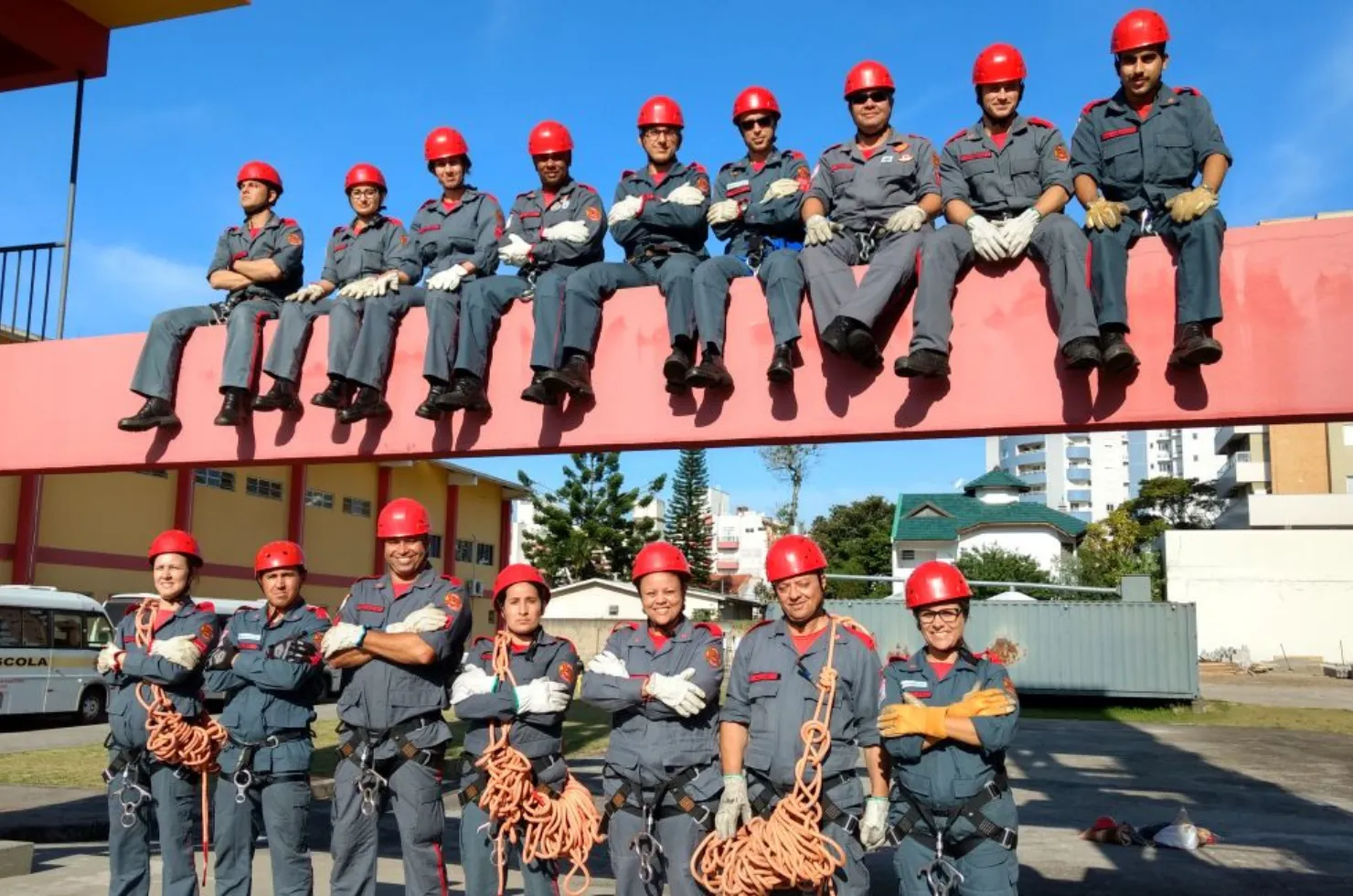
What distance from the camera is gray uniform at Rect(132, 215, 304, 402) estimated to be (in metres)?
6.91

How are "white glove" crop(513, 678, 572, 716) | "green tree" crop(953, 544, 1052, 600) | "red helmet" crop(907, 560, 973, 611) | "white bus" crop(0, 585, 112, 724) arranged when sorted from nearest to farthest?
"red helmet" crop(907, 560, 973, 611) < "white glove" crop(513, 678, 572, 716) < "white bus" crop(0, 585, 112, 724) < "green tree" crop(953, 544, 1052, 600)

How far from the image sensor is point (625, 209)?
648 centimetres

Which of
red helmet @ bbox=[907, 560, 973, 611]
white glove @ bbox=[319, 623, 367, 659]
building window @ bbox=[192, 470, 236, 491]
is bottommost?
white glove @ bbox=[319, 623, 367, 659]

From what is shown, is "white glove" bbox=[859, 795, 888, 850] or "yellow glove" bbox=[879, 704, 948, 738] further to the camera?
"white glove" bbox=[859, 795, 888, 850]

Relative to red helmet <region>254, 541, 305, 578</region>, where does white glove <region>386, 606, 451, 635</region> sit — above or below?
below

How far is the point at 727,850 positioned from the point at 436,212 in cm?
459

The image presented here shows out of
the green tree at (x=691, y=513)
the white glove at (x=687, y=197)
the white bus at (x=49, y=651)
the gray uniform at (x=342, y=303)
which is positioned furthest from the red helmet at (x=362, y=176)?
the green tree at (x=691, y=513)

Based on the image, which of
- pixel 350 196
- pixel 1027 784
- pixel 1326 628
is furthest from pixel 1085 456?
pixel 350 196

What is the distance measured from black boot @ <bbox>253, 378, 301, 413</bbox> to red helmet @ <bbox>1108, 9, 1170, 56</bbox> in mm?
5099

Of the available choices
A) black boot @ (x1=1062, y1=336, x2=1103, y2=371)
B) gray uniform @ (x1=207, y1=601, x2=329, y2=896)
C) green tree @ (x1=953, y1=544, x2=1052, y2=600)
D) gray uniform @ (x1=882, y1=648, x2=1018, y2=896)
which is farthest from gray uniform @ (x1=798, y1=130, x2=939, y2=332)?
green tree @ (x1=953, y1=544, x2=1052, y2=600)

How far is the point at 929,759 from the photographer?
4.46 metres

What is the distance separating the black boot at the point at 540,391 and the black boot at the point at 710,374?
2.51 feet

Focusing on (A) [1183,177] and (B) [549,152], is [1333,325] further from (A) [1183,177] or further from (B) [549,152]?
(B) [549,152]

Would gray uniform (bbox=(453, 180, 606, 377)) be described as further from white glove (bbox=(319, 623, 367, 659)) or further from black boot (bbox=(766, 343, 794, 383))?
white glove (bbox=(319, 623, 367, 659))
